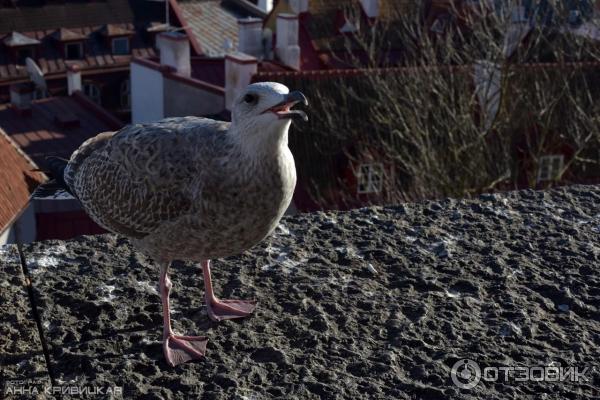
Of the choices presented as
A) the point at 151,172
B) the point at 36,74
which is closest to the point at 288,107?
the point at 151,172

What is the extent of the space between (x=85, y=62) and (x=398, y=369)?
20.2 m

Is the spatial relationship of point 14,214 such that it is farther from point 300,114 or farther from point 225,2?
point 225,2

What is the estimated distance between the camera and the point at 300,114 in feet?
8.38

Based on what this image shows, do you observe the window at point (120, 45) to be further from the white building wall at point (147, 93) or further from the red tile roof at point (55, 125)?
the white building wall at point (147, 93)

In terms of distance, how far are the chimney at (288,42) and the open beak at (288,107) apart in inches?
583

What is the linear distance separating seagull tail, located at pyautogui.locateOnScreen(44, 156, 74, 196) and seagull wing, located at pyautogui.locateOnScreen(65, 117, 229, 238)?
0.35 m

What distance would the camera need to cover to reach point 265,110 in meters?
2.63

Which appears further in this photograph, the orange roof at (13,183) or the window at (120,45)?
the window at (120,45)

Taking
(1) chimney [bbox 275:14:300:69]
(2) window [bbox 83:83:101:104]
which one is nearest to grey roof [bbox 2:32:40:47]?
(2) window [bbox 83:83:101:104]

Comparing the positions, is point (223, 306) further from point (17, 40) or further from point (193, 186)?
point (17, 40)

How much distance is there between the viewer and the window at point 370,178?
44.0ft

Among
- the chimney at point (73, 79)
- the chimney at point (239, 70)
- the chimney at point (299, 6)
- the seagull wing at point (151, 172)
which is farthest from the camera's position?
the chimney at point (73, 79)

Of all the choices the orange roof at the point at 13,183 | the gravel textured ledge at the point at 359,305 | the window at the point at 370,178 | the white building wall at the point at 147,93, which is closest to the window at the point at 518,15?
the window at the point at 370,178

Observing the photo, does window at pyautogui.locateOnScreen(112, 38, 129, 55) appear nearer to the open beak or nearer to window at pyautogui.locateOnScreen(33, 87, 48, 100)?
window at pyautogui.locateOnScreen(33, 87, 48, 100)
